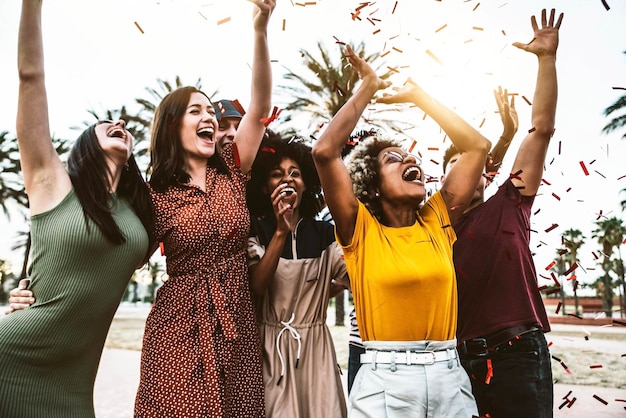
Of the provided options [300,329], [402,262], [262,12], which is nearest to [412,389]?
[402,262]

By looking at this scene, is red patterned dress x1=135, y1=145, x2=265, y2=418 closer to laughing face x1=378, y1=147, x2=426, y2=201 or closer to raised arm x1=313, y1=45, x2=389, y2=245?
Result: raised arm x1=313, y1=45, x2=389, y2=245

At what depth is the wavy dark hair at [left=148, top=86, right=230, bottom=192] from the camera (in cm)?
373

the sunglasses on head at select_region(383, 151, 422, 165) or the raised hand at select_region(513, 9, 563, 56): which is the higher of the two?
the raised hand at select_region(513, 9, 563, 56)

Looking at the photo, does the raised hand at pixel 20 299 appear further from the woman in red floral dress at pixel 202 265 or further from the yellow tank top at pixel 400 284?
the yellow tank top at pixel 400 284

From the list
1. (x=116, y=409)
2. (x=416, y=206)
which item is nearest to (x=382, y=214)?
(x=416, y=206)

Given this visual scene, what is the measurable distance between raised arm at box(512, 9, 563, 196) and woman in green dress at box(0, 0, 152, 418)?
2754 millimetres

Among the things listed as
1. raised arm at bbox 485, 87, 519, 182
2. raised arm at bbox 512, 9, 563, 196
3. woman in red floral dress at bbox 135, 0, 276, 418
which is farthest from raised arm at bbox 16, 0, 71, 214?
raised arm at bbox 485, 87, 519, 182

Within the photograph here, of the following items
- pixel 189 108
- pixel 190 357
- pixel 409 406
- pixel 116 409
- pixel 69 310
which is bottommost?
pixel 116 409

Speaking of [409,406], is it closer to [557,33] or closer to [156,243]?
[156,243]

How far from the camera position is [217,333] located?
3.38 metres

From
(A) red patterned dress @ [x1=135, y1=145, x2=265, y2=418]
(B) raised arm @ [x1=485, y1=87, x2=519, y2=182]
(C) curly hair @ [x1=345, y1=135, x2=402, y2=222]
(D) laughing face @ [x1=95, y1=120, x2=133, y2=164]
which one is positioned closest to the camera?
(A) red patterned dress @ [x1=135, y1=145, x2=265, y2=418]

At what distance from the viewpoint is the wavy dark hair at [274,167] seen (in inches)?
181

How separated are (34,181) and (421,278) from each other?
209cm

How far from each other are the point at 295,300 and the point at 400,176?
→ 3.53 feet
